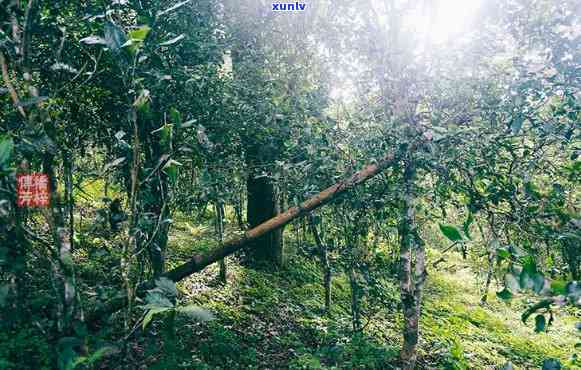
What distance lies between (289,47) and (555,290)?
17.2ft

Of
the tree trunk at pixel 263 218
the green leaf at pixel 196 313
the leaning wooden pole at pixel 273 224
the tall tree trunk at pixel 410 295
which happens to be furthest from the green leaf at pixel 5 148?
the tree trunk at pixel 263 218

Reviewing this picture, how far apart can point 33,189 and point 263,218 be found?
5743 millimetres

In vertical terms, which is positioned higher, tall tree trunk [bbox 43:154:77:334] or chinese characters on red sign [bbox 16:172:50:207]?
chinese characters on red sign [bbox 16:172:50:207]

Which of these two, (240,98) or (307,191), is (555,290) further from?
(240,98)

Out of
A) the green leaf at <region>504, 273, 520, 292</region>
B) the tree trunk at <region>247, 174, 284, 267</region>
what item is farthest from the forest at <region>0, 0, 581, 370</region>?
the green leaf at <region>504, 273, 520, 292</region>

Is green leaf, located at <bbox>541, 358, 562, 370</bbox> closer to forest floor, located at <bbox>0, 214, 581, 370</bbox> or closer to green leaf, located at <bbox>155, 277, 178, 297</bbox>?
green leaf, located at <bbox>155, 277, 178, 297</bbox>

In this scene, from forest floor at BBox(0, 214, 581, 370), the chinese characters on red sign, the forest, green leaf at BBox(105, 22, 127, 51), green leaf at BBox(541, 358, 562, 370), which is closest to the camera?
green leaf at BBox(541, 358, 562, 370)

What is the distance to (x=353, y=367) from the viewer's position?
5.11 metres

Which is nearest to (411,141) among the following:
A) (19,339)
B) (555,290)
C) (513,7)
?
(513,7)

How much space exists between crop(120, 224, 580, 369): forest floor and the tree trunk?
37cm

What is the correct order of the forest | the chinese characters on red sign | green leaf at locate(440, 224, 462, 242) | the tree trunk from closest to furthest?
green leaf at locate(440, 224, 462, 242), the chinese characters on red sign, the forest, the tree trunk

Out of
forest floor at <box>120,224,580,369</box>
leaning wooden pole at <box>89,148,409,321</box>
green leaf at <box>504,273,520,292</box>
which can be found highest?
green leaf at <box>504,273,520,292</box>

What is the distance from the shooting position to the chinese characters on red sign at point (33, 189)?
235 cm

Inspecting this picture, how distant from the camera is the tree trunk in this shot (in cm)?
800
